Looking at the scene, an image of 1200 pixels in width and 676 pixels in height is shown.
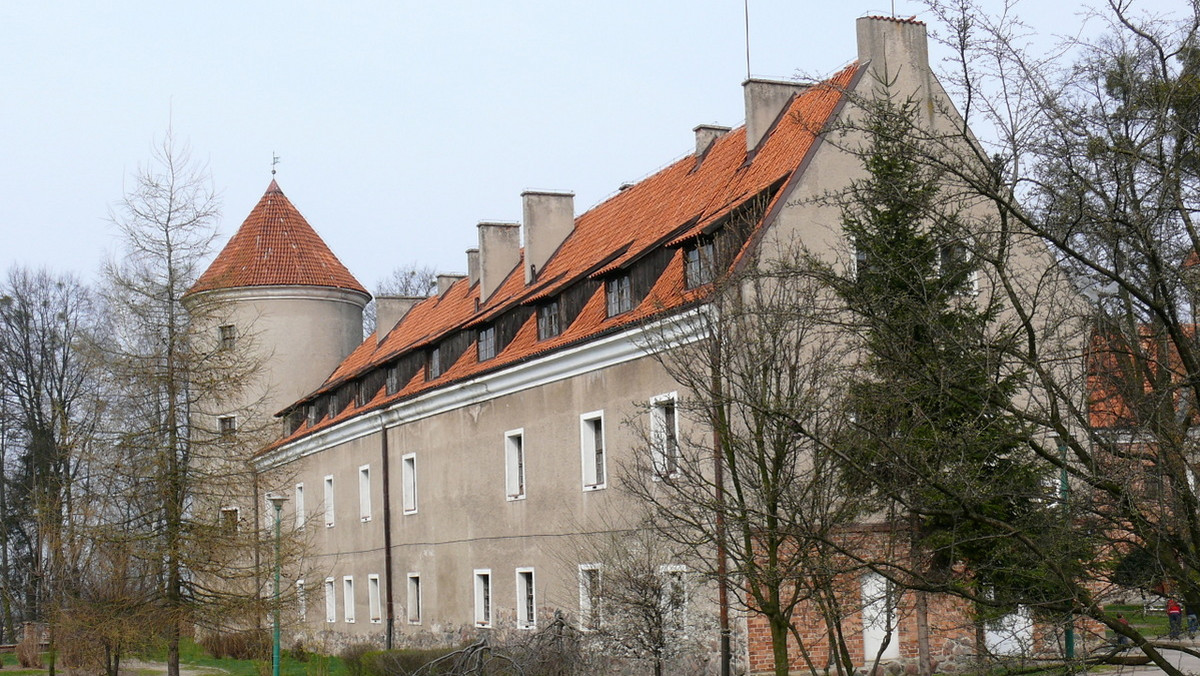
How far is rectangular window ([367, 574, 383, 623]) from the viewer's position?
33969 millimetres

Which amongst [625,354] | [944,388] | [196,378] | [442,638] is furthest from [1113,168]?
[442,638]

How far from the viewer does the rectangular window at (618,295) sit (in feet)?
75.8

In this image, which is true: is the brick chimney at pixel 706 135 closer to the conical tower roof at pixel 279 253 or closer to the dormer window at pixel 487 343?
the dormer window at pixel 487 343

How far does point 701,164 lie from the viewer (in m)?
26.8

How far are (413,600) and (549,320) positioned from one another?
914 cm

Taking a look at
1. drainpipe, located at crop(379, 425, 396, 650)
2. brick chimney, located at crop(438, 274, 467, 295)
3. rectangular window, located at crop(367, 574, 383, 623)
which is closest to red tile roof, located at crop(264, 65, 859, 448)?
drainpipe, located at crop(379, 425, 396, 650)

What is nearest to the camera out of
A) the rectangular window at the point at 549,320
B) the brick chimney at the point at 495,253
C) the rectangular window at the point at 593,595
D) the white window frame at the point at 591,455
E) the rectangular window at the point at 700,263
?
the rectangular window at the point at 700,263

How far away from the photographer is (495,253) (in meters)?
32.8

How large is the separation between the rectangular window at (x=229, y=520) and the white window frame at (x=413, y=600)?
8.77 metres

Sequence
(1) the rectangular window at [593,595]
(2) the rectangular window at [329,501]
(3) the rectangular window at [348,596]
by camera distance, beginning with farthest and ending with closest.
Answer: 1. (2) the rectangular window at [329,501]
2. (3) the rectangular window at [348,596]
3. (1) the rectangular window at [593,595]

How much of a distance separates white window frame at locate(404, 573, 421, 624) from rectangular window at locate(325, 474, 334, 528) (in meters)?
6.56

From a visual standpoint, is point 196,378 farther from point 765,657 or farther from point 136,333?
point 765,657

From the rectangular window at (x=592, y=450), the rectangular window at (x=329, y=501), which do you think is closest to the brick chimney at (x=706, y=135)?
the rectangular window at (x=592, y=450)

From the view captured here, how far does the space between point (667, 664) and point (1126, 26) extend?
43.8 ft
